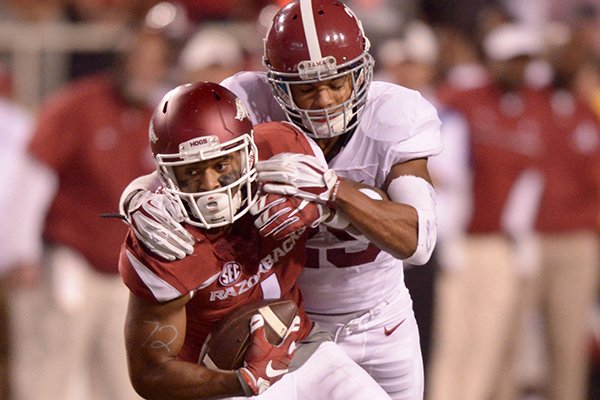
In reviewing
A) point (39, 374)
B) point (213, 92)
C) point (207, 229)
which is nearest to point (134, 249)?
point (207, 229)

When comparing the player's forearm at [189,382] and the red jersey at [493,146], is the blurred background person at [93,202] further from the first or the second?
the player's forearm at [189,382]

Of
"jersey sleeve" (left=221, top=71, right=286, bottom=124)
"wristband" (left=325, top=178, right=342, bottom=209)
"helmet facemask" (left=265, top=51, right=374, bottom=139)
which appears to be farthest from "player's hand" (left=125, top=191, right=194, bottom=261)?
"jersey sleeve" (left=221, top=71, right=286, bottom=124)

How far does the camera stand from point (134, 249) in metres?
3.34

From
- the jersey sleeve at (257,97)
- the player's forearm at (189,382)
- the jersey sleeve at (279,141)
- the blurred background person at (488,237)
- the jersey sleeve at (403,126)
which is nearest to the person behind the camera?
the player's forearm at (189,382)

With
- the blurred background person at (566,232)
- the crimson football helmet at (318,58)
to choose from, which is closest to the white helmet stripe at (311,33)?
the crimson football helmet at (318,58)

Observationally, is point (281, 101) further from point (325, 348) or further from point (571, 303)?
point (571, 303)

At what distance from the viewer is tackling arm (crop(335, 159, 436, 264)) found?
340cm

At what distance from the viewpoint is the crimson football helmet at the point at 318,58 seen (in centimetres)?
360

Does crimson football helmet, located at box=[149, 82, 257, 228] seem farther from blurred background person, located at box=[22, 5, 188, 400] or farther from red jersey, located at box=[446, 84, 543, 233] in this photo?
red jersey, located at box=[446, 84, 543, 233]

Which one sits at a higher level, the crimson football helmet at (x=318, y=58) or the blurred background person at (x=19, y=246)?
the crimson football helmet at (x=318, y=58)

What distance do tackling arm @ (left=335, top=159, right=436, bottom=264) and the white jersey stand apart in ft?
0.40

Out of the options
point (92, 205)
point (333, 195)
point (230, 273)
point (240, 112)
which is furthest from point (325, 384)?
point (92, 205)

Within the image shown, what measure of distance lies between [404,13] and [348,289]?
15.6 feet

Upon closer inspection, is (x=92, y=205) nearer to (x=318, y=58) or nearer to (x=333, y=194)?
(x=318, y=58)
